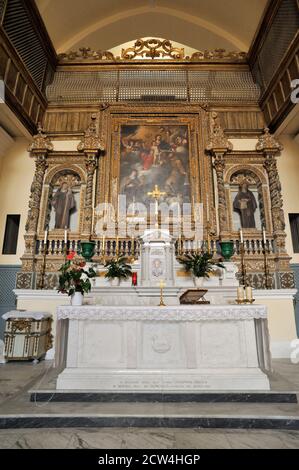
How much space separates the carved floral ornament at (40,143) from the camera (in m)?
8.17

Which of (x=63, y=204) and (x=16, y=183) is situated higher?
(x=16, y=183)

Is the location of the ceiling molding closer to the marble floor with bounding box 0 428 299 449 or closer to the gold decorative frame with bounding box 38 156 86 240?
the gold decorative frame with bounding box 38 156 86 240

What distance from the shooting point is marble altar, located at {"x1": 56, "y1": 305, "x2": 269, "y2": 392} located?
11.6 feet

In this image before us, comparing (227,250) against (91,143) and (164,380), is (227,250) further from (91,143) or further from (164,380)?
(91,143)

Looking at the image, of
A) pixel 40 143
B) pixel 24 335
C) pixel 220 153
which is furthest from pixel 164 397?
pixel 40 143

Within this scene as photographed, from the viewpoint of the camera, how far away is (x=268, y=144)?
816 centimetres

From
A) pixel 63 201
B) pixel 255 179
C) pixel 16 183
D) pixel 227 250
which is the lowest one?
pixel 227 250

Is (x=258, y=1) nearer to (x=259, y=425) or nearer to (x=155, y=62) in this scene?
(x=155, y=62)

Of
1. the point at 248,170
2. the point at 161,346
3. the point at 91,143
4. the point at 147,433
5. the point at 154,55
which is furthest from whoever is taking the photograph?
the point at 154,55

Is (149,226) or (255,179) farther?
(255,179)

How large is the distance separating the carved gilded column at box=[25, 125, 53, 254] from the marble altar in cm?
424

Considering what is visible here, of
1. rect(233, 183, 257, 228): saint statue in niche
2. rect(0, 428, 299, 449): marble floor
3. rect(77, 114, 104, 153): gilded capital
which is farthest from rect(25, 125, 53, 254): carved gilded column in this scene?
rect(233, 183, 257, 228): saint statue in niche

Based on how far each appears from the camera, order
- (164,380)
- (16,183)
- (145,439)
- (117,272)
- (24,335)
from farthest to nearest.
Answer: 1. (16,183)
2. (24,335)
3. (117,272)
4. (164,380)
5. (145,439)

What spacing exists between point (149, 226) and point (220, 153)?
296cm
